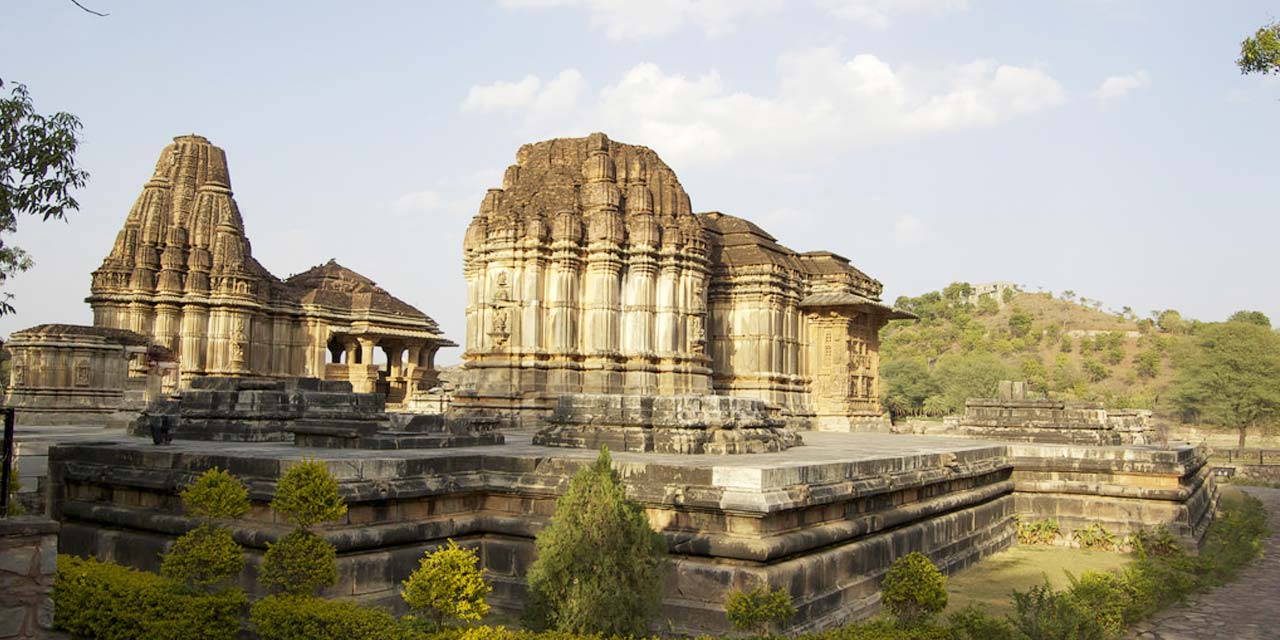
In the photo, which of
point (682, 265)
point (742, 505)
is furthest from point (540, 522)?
point (682, 265)

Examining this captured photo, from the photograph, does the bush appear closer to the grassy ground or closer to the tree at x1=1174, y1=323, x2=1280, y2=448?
the grassy ground

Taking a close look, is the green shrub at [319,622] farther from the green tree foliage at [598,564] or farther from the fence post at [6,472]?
the fence post at [6,472]

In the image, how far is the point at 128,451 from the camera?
881 cm

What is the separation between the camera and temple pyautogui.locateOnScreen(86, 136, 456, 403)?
105ft

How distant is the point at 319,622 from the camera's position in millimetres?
6668

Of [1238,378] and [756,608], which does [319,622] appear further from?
[1238,378]

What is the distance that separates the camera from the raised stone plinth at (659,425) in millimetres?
11008

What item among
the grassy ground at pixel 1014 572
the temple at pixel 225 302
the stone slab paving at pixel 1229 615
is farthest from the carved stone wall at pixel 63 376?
the stone slab paving at pixel 1229 615

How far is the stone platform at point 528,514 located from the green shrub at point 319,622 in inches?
27.9

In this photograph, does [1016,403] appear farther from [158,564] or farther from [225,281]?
[225,281]

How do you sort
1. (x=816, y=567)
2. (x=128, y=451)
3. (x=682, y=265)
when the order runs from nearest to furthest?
(x=816, y=567), (x=128, y=451), (x=682, y=265)

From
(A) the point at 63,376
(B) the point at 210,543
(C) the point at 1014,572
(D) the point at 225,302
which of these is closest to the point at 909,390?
(D) the point at 225,302

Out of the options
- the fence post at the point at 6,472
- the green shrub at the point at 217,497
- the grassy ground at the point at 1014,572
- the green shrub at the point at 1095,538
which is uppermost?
the fence post at the point at 6,472

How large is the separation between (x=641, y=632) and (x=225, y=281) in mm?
29709
